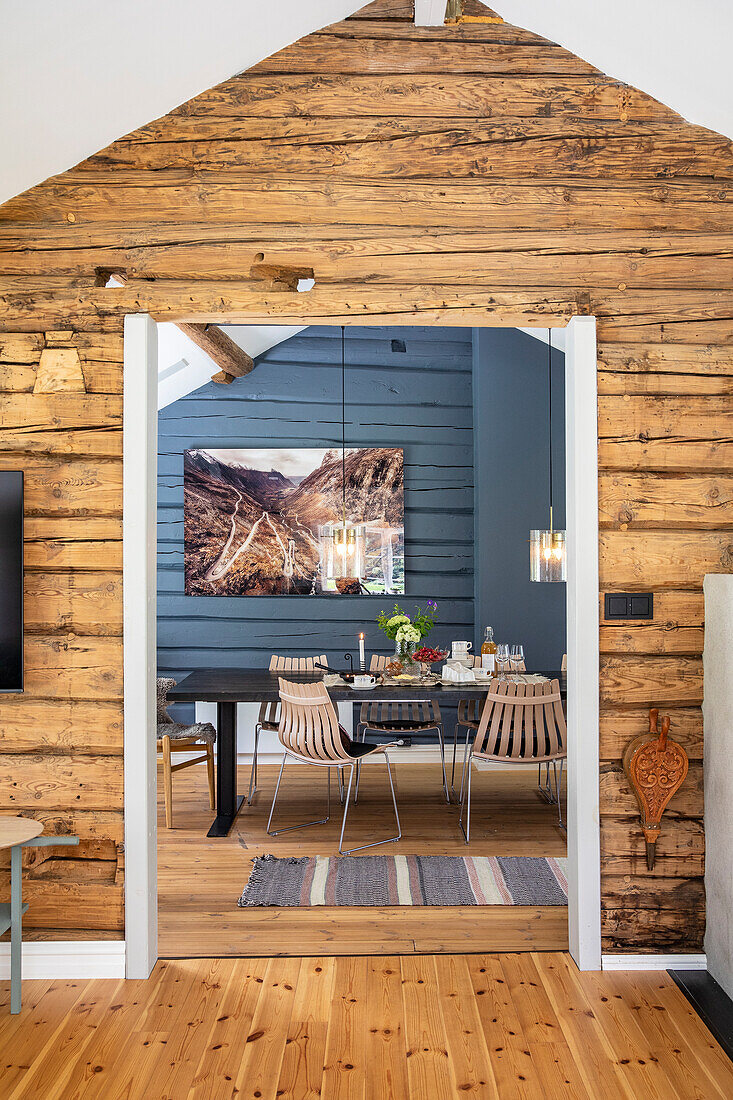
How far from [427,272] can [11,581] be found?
6.34 ft

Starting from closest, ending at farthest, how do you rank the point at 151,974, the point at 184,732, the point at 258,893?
1. the point at 151,974
2. the point at 258,893
3. the point at 184,732

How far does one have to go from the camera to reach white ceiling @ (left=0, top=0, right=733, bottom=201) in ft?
8.39

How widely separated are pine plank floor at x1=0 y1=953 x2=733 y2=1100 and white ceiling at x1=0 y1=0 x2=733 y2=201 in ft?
9.65

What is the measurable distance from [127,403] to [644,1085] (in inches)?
109

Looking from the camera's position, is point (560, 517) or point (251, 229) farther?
point (560, 517)

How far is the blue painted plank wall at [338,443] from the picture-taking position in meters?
6.44

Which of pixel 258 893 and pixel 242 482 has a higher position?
pixel 242 482

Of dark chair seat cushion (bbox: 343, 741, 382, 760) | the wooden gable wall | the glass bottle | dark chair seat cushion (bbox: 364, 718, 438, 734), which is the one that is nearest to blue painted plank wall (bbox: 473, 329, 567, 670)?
the glass bottle

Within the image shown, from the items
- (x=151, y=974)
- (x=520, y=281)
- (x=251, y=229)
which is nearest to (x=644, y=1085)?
(x=151, y=974)

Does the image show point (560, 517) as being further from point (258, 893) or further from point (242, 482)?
point (258, 893)

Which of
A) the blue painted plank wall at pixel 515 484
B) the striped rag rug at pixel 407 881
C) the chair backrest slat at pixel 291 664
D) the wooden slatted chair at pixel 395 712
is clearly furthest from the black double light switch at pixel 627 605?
the blue painted plank wall at pixel 515 484

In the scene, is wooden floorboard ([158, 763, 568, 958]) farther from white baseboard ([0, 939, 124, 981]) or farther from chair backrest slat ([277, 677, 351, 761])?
chair backrest slat ([277, 677, 351, 761])

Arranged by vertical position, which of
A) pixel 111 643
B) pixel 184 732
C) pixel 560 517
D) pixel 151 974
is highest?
pixel 560 517

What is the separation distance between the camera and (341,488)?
645 centimetres
